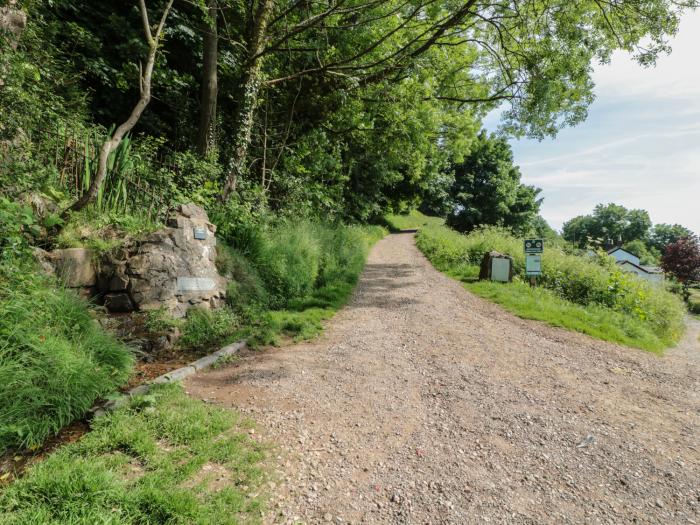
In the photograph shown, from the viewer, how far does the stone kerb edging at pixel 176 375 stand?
287cm

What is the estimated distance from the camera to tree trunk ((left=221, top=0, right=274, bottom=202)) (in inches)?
312

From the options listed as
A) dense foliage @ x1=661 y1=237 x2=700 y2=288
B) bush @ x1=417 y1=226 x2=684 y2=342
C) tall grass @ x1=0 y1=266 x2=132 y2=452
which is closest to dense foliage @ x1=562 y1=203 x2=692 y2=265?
dense foliage @ x1=661 y1=237 x2=700 y2=288

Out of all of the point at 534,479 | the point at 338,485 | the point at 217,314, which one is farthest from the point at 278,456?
the point at 217,314

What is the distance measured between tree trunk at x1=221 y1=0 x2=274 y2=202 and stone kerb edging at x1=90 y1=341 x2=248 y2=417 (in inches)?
172

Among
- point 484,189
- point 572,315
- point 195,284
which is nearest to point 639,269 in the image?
point 484,189

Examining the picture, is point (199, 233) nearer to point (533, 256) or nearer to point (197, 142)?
point (197, 142)

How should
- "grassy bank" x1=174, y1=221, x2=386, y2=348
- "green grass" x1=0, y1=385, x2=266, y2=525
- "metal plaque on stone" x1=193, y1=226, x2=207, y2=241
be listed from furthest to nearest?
"metal plaque on stone" x1=193, y1=226, x2=207, y2=241
"grassy bank" x1=174, y1=221, x2=386, y2=348
"green grass" x1=0, y1=385, x2=266, y2=525

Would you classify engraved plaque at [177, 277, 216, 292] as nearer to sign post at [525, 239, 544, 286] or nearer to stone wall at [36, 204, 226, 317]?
stone wall at [36, 204, 226, 317]

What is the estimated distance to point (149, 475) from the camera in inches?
86.8

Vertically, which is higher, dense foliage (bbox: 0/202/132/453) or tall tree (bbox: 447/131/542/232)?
tall tree (bbox: 447/131/542/232)

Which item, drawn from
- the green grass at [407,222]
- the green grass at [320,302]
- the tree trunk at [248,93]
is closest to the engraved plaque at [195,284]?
the green grass at [320,302]

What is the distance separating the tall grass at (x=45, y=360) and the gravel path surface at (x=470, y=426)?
2.92 ft

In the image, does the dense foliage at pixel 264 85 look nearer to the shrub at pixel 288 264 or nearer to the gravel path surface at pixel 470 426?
the shrub at pixel 288 264

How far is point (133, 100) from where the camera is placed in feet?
29.2
